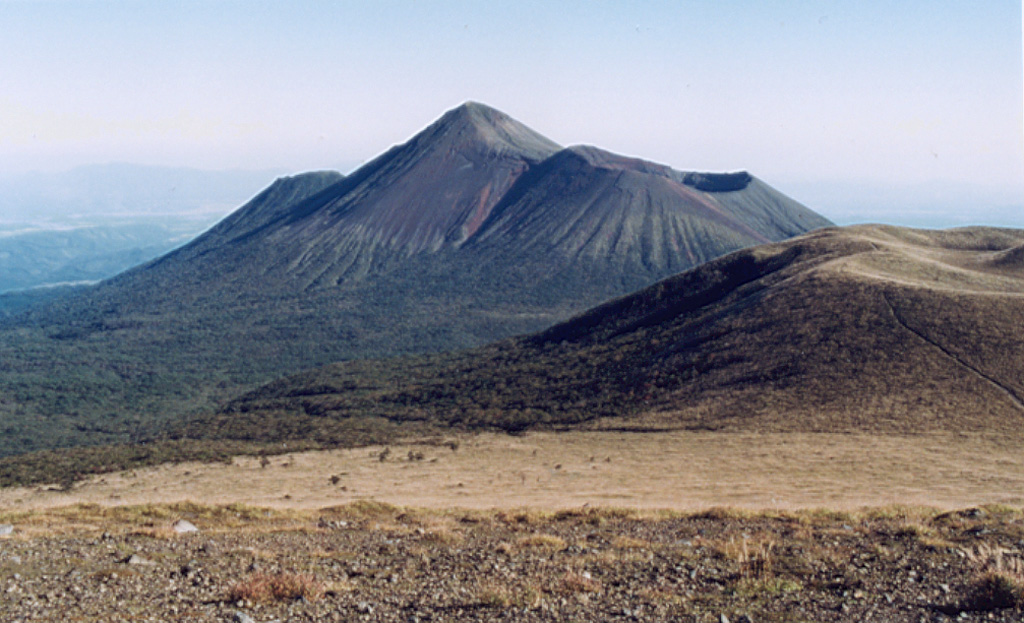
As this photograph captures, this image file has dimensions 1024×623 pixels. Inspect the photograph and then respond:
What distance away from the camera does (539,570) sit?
42.6ft

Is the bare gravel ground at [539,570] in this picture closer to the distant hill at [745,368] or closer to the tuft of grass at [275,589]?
the tuft of grass at [275,589]

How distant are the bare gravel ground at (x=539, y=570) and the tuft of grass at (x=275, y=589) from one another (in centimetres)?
2

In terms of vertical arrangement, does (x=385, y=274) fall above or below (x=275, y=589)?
above

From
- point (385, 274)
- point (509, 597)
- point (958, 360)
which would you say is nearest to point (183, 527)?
point (509, 597)

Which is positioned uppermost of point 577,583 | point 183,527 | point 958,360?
point 958,360

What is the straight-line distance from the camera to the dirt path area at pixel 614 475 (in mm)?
27750

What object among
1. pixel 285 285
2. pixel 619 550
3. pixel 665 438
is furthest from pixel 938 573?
pixel 285 285

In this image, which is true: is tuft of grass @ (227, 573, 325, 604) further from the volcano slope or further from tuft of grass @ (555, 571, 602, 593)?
the volcano slope

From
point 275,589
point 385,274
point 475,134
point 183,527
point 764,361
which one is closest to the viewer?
point 275,589

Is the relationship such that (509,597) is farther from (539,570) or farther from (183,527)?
(183,527)

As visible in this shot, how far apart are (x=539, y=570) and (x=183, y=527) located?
943 cm

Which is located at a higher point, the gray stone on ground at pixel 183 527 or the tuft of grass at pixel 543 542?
the tuft of grass at pixel 543 542

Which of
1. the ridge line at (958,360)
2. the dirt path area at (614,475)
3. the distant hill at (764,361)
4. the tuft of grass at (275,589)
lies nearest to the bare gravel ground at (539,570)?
the tuft of grass at (275,589)

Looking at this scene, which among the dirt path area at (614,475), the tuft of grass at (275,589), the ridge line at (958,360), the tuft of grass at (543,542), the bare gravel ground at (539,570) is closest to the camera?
the bare gravel ground at (539,570)
